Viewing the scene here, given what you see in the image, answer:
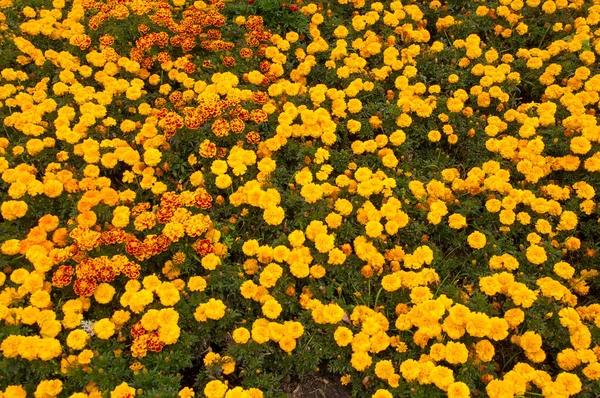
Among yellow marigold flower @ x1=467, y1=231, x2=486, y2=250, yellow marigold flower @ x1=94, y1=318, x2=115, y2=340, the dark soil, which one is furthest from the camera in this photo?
yellow marigold flower @ x1=467, y1=231, x2=486, y2=250

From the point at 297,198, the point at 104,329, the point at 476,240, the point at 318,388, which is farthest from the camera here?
the point at 297,198

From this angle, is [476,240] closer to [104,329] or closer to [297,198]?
[297,198]

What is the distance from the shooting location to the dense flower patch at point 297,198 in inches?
145

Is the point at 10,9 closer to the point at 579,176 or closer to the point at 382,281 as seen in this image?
the point at 382,281

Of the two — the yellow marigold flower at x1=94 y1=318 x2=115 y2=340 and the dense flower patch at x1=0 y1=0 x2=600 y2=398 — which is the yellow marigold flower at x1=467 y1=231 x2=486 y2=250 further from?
the yellow marigold flower at x1=94 y1=318 x2=115 y2=340

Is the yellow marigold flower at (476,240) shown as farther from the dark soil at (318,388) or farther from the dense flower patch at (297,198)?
the dark soil at (318,388)

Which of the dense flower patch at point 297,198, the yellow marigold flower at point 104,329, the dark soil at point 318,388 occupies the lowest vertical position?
the dark soil at point 318,388

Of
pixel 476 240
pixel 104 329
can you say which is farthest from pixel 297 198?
pixel 104 329

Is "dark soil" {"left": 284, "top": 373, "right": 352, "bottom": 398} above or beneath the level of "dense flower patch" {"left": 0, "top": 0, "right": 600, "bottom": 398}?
beneath

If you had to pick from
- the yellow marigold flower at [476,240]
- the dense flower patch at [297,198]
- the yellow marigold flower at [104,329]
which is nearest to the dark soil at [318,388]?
the dense flower patch at [297,198]

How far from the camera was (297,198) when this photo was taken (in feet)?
15.0

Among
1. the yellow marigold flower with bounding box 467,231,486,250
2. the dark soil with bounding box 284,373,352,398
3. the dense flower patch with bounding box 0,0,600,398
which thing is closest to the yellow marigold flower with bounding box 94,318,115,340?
the dense flower patch with bounding box 0,0,600,398

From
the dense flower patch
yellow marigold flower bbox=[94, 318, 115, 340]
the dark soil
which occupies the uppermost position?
the dense flower patch

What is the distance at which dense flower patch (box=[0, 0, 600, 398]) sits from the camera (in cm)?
369
